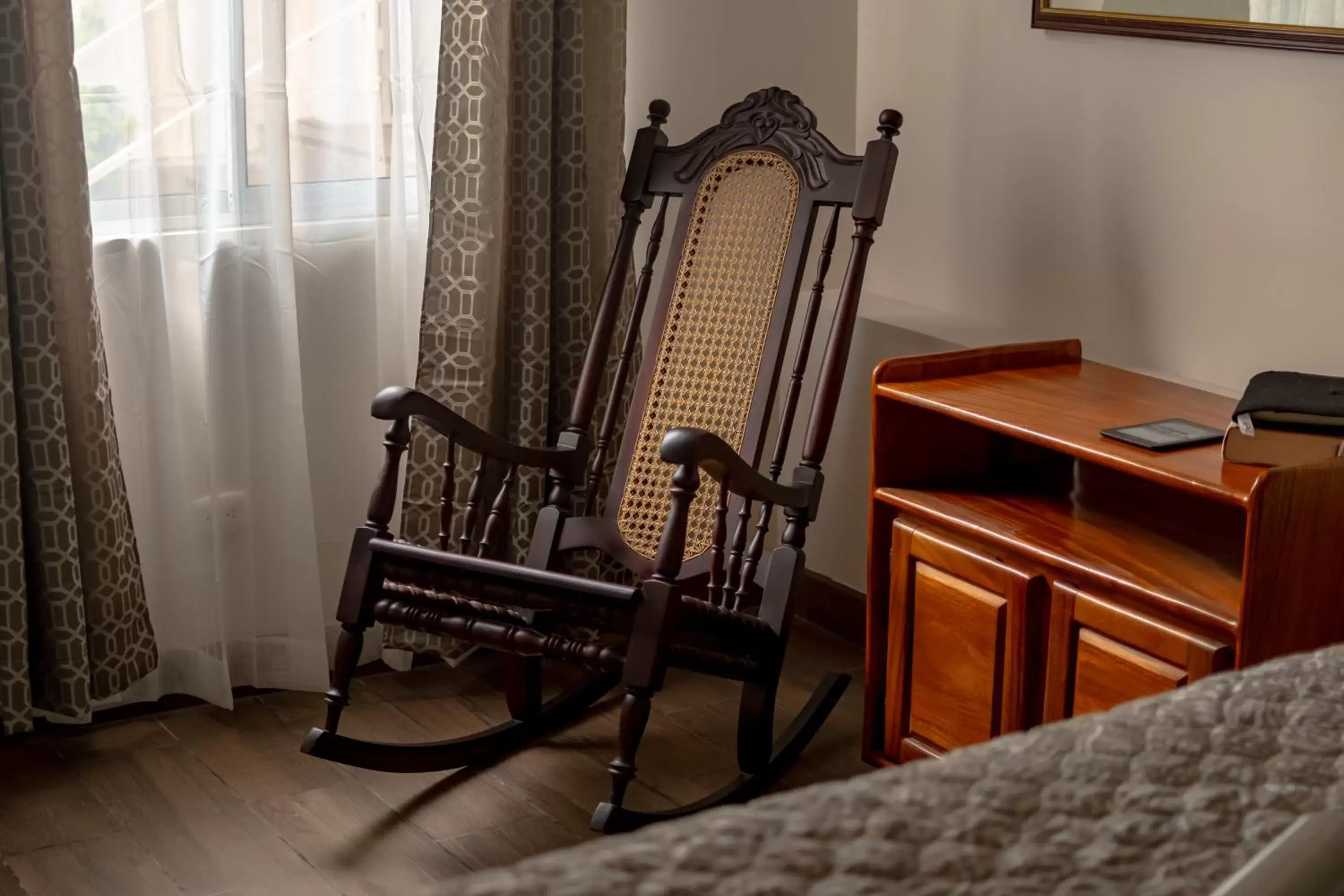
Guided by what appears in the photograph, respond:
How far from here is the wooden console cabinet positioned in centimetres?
181

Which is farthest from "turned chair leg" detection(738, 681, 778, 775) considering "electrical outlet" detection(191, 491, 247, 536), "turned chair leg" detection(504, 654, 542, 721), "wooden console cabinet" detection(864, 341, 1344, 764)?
"electrical outlet" detection(191, 491, 247, 536)

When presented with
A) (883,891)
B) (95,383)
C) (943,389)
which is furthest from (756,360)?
(883,891)

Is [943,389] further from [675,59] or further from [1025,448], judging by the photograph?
[675,59]

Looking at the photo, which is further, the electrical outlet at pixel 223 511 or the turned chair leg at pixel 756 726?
the electrical outlet at pixel 223 511

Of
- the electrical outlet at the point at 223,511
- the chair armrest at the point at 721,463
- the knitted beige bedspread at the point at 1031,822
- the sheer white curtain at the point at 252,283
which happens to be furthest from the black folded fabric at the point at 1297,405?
the electrical outlet at the point at 223,511

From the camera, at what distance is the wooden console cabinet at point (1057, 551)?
181cm

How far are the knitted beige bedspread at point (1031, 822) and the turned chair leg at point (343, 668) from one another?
1582 millimetres

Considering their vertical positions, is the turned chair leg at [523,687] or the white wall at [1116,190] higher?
the white wall at [1116,190]

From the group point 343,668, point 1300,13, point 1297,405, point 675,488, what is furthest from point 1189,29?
point 343,668

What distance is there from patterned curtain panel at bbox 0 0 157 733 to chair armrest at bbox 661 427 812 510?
1015 millimetres

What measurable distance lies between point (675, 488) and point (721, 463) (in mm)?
92

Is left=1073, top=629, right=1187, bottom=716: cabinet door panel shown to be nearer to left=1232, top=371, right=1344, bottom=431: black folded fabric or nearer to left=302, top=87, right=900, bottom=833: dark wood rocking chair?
left=1232, top=371, right=1344, bottom=431: black folded fabric

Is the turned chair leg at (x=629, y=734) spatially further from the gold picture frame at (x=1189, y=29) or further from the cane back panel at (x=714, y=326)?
the gold picture frame at (x=1189, y=29)

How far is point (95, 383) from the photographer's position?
2.43 metres
